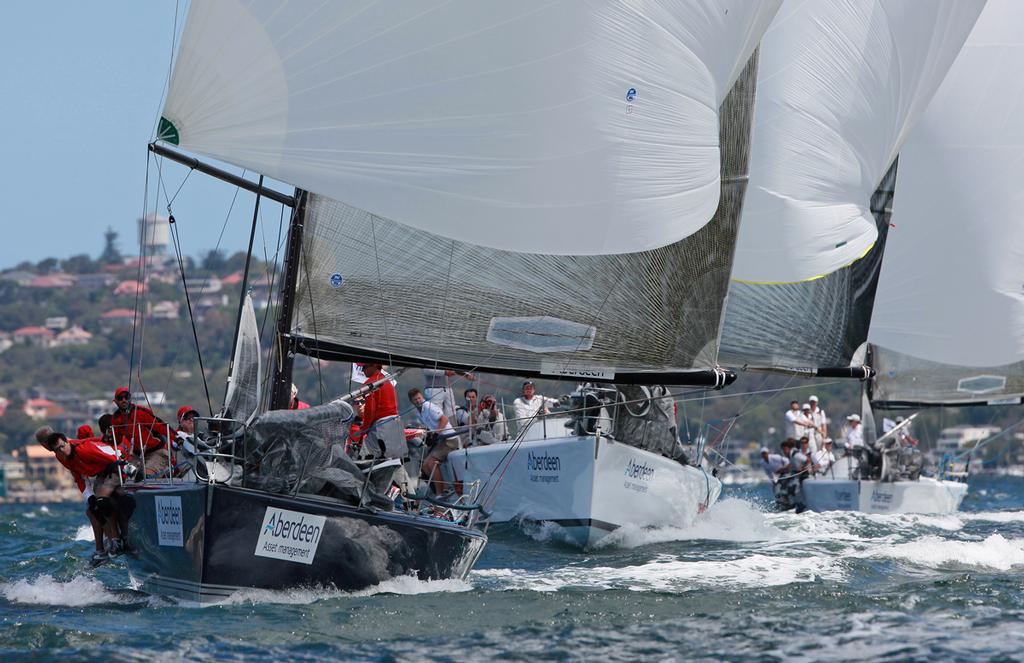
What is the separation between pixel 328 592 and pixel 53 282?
168505 millimetres

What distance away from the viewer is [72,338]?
134000mm

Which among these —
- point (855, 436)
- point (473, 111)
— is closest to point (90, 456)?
point (473, 111)

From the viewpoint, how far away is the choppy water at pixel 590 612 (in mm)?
8492

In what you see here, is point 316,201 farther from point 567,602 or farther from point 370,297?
point 567,602

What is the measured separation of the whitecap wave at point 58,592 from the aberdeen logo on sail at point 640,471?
5.57 meters

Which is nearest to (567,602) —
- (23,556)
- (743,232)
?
(23,556)

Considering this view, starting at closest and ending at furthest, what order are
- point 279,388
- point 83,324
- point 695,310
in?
point 279,388, point 695,310, point 83,324

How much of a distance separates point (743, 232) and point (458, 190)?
8.18 metres

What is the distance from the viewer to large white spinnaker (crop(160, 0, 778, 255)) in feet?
32.6

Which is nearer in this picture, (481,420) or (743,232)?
(481,420)

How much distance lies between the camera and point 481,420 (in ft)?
54.0

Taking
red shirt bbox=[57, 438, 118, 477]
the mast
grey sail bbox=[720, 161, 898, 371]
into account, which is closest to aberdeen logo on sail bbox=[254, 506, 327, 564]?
the mast

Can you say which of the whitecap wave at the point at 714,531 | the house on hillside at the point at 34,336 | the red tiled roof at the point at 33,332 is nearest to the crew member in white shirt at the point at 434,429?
the whitecap wave at the point at 714,531

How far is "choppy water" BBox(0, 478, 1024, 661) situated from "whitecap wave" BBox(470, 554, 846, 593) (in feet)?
0.09
